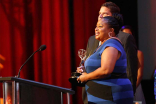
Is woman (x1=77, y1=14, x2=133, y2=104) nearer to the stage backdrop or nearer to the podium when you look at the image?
the podium

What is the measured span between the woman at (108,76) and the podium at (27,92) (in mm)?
208

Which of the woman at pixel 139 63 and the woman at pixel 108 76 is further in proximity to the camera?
the woman at pixel 139 63

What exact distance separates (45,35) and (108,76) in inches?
79.2

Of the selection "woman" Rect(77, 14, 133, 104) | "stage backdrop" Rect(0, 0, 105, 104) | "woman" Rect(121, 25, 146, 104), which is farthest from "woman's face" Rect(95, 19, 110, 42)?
"stage backdrop" Rect(0, 0, 105, 104)

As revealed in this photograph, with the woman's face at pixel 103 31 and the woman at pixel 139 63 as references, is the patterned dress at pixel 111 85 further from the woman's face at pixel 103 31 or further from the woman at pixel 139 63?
the woman at pixel 139 63

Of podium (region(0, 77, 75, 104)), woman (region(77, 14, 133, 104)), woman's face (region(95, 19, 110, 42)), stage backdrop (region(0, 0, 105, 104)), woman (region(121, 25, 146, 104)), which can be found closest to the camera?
podium (region(0, 77, 75, 104))

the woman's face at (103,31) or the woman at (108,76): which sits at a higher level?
the woman's face at (103,31)

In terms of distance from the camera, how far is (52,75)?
3.55 metres

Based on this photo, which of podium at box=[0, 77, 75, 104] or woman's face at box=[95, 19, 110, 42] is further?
woman's face at box=[95, 19, 110, 42]

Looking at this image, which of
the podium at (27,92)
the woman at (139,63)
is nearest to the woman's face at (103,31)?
the podium at (27,92)

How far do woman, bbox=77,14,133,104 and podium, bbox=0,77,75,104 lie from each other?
208 millimetres

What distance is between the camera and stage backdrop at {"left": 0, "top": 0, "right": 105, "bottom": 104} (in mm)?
3428

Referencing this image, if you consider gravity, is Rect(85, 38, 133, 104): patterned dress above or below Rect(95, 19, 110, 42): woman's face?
below

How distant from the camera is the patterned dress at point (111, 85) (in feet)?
5.41
